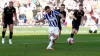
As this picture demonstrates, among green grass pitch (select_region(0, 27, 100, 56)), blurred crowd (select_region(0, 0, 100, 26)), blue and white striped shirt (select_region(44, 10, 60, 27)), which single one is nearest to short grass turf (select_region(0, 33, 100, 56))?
green grass pitch (select_region(0, 27, 100, 56))

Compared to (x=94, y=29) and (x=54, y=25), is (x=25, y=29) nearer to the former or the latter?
(x=94, y=29)

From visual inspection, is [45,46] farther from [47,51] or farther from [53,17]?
[47,51]

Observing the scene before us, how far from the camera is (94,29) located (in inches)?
1449

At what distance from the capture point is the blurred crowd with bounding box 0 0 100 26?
4341 centimetres

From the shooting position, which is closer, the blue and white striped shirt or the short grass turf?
the short grass turf

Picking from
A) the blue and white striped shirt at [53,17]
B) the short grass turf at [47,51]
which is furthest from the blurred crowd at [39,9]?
the blue and white striped shirt at [53,17]

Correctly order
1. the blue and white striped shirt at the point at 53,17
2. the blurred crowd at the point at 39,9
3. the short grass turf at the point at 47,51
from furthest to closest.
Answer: the blurred crowd at the point at 39,9, the blue and white striped shirt at the point at 53,17, the short grass turf at the point at 47,51

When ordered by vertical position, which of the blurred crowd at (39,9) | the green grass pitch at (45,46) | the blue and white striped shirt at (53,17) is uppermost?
the blue and white striped shirt at (53,17)

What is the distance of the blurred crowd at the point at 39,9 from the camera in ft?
142

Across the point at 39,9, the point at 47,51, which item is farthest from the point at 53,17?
the point at 39,9

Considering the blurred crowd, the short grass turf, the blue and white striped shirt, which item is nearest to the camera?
the short grass turf

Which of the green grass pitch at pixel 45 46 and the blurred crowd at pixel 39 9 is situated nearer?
the green grass pitch at pixel 45 46

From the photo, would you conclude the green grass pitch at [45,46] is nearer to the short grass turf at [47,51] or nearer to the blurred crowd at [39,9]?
the short grass turf at [47,51]

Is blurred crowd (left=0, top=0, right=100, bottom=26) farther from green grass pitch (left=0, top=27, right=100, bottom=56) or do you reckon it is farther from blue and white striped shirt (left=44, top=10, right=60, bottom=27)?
blue and white striped shirt (left=44, top=10, right=60, bottom=27)
